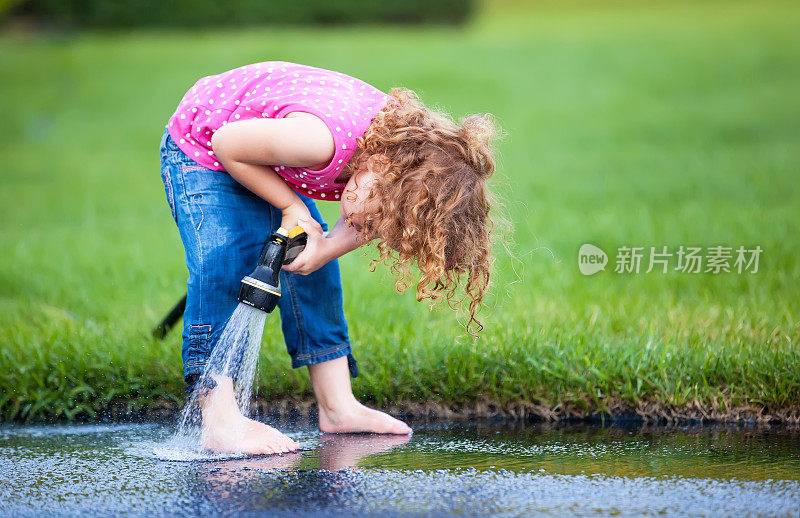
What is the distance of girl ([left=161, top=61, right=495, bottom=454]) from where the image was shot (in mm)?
2283

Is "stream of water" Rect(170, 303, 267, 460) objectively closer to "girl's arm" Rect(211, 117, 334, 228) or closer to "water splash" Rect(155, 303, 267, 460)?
"water splash" Rect(155, 303, 267, 460)

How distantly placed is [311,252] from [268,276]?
0.14 m

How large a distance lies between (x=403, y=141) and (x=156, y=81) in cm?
987

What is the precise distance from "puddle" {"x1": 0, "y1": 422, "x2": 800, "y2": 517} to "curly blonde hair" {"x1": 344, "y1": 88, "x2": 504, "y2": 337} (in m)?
0.48

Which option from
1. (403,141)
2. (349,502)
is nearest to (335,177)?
(403,141)

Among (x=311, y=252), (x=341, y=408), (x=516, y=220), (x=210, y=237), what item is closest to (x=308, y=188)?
(x=311, y=252)

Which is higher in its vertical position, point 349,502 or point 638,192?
point 638,192

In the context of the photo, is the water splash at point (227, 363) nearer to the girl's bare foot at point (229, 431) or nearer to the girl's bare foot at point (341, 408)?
the girl's bare foot at point (229, 431)

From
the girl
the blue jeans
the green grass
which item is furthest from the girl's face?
the green grass

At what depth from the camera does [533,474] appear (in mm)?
2227

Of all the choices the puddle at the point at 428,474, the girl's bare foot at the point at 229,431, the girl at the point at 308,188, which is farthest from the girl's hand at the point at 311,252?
the puddle at the point at 428,474

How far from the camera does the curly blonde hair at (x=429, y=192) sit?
227cm

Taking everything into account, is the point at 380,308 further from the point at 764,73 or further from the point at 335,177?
the point at 764,73

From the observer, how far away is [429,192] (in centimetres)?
227
